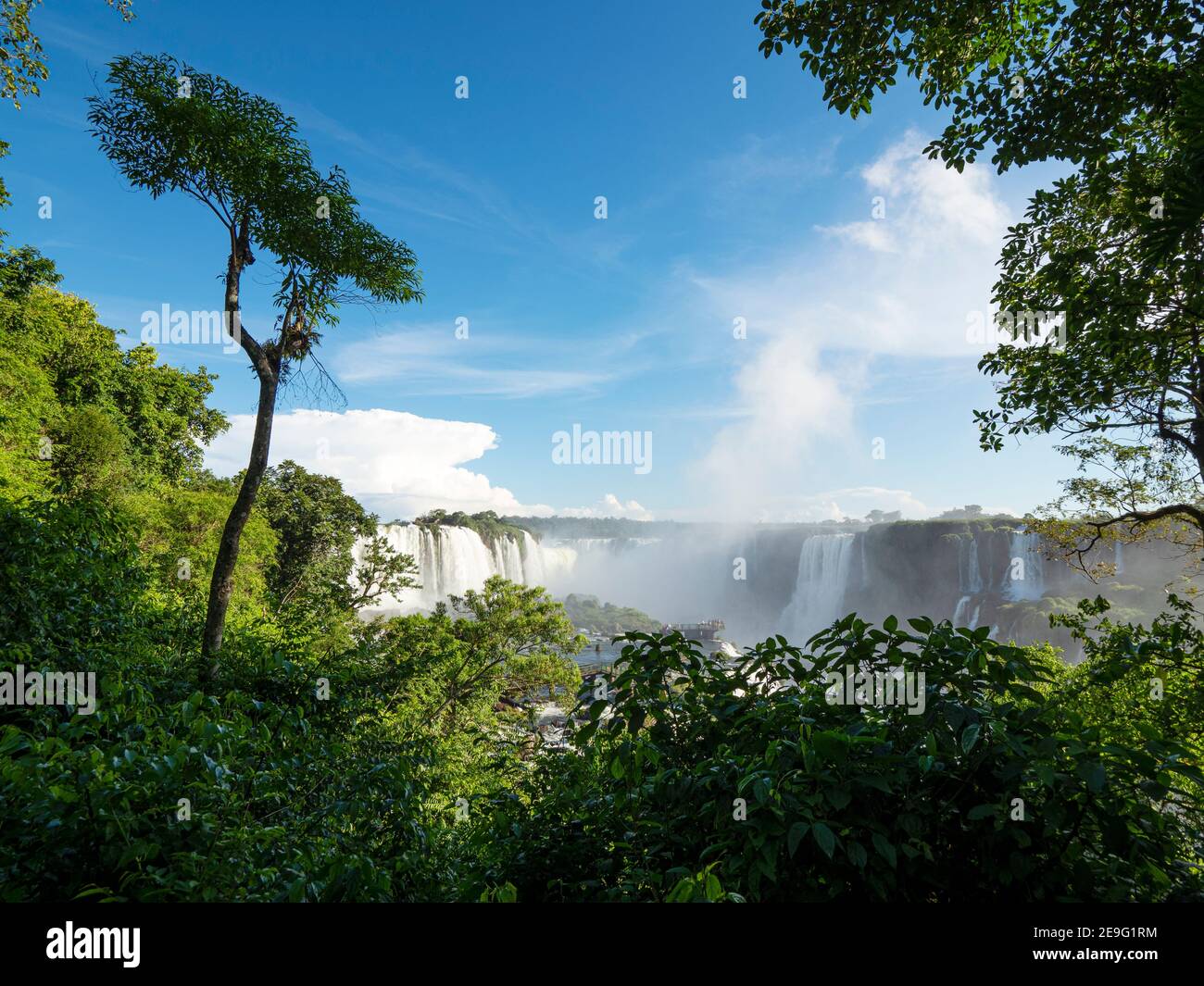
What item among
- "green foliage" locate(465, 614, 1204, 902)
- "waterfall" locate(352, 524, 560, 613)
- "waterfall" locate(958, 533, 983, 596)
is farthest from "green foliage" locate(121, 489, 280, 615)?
"waterfall" locate(958, 533, 983, 596)

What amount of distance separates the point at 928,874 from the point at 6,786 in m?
3.25

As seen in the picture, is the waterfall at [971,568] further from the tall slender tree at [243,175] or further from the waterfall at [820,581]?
the tall slender tree at [243,175]

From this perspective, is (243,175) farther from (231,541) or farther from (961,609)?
(961,609)

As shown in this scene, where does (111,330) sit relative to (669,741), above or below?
above

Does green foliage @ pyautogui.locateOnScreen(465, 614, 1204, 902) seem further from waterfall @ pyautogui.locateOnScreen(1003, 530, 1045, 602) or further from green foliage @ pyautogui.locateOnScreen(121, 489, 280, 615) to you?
waterfall @ pyautogui.locateOnScreen(1003, 530, 1045, 602)

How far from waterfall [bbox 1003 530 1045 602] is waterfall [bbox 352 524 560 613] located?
40.4 meters

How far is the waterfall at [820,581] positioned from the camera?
2211 inches

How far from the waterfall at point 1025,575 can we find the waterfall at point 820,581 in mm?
12980

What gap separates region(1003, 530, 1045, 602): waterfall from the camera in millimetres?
44812

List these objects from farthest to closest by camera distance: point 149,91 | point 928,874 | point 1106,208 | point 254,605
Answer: point 254,605 → point 149,91 → point 1106,208 → point 928,874

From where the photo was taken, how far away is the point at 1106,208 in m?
6.02
